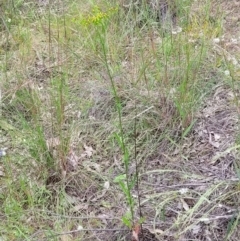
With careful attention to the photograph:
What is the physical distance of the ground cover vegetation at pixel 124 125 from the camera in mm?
1803

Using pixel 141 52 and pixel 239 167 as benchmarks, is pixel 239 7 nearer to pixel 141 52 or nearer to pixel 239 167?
pixel 141 52

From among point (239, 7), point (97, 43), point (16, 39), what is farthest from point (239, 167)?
point (16, 39)

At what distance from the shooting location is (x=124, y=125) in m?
2.22

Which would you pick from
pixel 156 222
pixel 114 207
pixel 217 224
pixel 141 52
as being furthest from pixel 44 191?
pixel 141 52

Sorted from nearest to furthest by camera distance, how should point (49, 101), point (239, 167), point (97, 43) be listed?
point (239, 167) < point (49, 101) < point (97, 43)

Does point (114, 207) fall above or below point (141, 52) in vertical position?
below

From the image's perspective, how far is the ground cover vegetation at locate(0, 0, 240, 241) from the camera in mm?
1803

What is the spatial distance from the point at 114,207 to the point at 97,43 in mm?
1103

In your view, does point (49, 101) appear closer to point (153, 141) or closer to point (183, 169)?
point (153, 141)

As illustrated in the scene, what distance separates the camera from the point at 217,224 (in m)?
1.74

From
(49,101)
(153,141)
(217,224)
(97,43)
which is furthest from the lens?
(97,43)

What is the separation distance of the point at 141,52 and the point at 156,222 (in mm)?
1055

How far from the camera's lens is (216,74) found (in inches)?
95.2

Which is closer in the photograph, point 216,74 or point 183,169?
point 183,169
